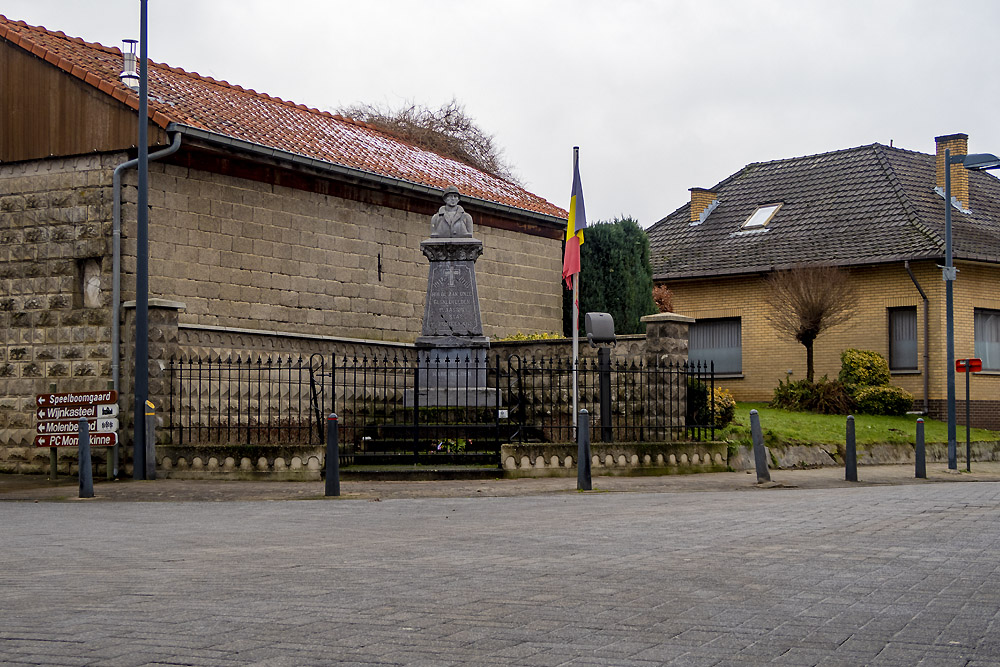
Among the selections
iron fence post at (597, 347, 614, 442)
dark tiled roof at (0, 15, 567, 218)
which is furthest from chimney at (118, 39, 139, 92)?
iron fence post at (597, 347, 614, 442)

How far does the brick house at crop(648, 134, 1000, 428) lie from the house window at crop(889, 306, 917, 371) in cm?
3

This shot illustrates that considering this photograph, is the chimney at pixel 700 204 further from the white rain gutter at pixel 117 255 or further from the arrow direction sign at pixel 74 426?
the arrow direction sign at pixel 74 426

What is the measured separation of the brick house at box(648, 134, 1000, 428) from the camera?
2870 centimetres

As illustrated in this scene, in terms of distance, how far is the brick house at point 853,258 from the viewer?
2870 cm

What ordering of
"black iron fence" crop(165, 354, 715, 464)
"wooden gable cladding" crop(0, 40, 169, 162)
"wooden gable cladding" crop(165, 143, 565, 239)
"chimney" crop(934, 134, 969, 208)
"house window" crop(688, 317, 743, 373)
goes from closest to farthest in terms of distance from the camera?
"black iron fence" crop(165, 354, 715, 464), "wooden gable cladding" crop(0, 40, 169, 162), "wooden gable cladding" crop(165, 143, 565, 239), "chimney" crop(934, 134, 969, 208), "house window" crop(688, 317, 743, 373)

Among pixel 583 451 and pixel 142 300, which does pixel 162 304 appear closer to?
pixel 142 300

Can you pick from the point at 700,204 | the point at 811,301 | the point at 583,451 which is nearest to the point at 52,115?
the point at 583,451

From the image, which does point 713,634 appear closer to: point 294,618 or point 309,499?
point 294,618

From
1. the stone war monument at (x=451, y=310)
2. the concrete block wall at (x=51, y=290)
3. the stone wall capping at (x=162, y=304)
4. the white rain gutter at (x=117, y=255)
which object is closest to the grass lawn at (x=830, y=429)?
the stone war monument at (x=451, y=310)

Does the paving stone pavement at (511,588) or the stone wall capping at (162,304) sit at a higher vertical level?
the stone wall capping at (162,304)

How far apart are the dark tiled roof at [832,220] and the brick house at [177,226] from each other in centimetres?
1174

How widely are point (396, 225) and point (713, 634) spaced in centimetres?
1845

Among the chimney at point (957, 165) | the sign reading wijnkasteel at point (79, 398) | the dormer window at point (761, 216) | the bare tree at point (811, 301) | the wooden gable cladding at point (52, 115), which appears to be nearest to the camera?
→ the sign reading wijnkasteel at point (79, 398)

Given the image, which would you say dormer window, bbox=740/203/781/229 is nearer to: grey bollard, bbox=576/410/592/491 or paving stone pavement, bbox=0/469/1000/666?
grey bollard, bbox=576/410/592/491
